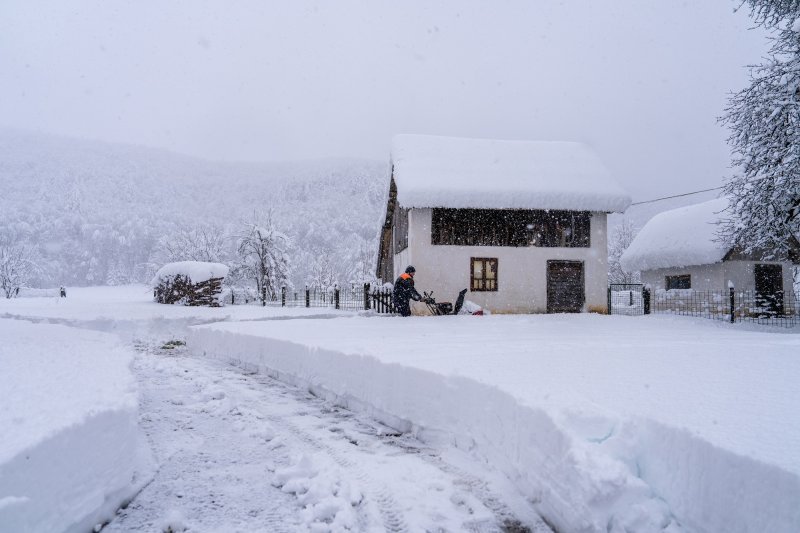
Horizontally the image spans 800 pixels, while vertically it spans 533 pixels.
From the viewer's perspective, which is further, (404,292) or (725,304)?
(725,304)

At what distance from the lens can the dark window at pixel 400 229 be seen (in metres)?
20.5

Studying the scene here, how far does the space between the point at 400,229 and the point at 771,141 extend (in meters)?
12.9

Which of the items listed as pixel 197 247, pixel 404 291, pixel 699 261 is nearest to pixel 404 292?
pixel 404 291

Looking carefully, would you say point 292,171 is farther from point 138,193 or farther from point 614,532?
point 614,532

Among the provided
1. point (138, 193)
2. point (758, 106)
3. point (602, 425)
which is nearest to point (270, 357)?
point (602, 425)

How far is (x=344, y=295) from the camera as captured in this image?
77.6 ft

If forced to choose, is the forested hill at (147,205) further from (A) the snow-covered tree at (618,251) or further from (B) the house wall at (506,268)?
(B) the house wall at (506,268)

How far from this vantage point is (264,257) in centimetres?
4016

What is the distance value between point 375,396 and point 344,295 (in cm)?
1784

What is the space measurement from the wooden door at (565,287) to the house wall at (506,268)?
0.67 feet

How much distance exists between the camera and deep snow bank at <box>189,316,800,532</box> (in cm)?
238

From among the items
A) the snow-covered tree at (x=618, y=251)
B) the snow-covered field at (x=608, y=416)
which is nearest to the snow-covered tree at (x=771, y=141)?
the snow-covered field at (x=608, y=416)

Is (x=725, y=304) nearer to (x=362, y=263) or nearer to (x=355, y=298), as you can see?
(x=355, y=298)

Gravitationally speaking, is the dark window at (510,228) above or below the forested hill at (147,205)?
below
